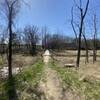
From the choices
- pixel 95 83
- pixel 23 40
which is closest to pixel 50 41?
pixel 23 40

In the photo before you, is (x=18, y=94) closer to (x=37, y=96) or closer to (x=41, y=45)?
(x=37, y=96)

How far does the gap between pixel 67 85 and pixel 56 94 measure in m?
1.73

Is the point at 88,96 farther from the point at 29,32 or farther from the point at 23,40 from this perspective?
the point at 23,40

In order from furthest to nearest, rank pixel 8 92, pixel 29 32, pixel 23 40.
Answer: pixel 23 40, pixel 29 32, pixel 8 92

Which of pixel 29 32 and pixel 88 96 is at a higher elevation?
pixel 29 32

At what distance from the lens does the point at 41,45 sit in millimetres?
82312

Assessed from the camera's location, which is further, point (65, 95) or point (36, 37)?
point (36, 37)

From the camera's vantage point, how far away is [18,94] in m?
8.14

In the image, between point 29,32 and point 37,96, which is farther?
point 29,32

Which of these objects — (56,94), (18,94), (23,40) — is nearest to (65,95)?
(56,94)

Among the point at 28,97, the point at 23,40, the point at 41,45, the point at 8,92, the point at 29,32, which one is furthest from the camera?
the point at 41,45

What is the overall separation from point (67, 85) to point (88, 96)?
190 cm

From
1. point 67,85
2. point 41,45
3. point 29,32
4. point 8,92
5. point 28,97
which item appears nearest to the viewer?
point 28,97

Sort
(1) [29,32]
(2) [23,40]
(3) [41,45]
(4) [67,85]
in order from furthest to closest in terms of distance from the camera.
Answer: (3) [41,45], (2) [23,40], (1) [29,32], (4) [67,85]
